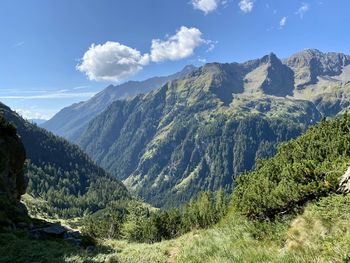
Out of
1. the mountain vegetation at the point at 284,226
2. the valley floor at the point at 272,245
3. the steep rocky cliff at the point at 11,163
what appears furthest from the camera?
the steep rocky cliff at the point at 11,163

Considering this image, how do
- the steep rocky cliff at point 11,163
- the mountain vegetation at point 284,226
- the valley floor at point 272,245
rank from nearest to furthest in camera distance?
the valley floor at point 272,245
the mountain vegetation at point 284,226
the steep rocky cliff at point 11,163

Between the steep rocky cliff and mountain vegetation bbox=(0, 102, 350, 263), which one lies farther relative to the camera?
the steep rocky cliff

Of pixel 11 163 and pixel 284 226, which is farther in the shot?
pixel 11 163

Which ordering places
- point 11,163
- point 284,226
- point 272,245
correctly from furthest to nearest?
1. point 11,163
2. point 284,226
3. point 272,245

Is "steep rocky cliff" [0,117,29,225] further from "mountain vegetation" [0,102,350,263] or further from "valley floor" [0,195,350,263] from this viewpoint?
"valley floor" [0,195,350,263]

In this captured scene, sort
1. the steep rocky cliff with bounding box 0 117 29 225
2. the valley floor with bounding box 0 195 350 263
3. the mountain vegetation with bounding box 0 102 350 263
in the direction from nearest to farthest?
the valley floor with bounding box 0 195 350 263, the mountain vegetation with bounding box 0 102 350 263, the steep rocky cliff with bounding box 0 117 29 225

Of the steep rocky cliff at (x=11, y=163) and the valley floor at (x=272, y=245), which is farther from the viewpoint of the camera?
the steep rocky cliff at (x=11, y=163)

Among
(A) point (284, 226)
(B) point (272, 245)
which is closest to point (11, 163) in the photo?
(A) point (284, 226)

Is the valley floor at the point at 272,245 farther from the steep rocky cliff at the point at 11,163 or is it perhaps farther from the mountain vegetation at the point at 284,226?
the steep rocky cliff at the point at 11,163

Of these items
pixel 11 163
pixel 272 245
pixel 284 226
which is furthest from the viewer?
pixel 11 163

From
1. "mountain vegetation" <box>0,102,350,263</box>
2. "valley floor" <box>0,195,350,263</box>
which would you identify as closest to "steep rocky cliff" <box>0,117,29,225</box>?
"mountain vegetation" <box>0,102,350,263</box>

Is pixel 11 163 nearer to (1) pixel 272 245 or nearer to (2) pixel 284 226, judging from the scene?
(2) pixel 284 226

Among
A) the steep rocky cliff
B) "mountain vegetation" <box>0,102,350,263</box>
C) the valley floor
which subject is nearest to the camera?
the valley floor

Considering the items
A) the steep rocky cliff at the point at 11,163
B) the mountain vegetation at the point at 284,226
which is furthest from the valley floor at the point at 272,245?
the steep rocky cliff at the point at 11,163
